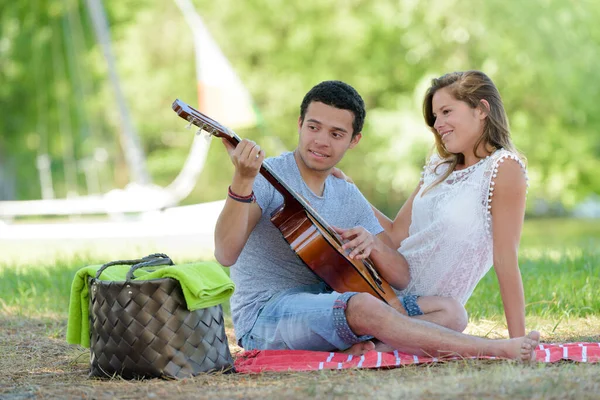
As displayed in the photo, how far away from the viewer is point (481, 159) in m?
3.66

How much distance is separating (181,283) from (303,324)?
1.97ft

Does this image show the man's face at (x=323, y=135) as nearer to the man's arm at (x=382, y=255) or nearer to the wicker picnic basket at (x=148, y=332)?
the man's arm at (x=382, y=255)

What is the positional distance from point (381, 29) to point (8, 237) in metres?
8.73

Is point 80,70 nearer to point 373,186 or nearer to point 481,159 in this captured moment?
point 373,186

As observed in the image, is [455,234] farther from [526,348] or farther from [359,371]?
[359,371]

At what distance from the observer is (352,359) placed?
328 cm

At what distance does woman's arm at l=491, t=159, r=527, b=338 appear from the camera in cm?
342

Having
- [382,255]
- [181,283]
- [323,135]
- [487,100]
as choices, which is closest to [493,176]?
[487,100]

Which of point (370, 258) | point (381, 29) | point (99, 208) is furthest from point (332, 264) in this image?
point (381, 29)

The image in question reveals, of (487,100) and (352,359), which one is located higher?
(487,100)

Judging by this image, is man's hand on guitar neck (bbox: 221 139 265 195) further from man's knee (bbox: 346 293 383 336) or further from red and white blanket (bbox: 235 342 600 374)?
red and white blanket (bbox: 235 342 600 374)

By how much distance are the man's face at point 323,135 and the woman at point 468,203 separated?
1.50 ft

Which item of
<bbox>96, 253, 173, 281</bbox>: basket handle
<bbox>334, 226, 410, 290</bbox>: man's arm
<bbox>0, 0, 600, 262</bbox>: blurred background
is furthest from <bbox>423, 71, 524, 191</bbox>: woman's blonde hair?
<bbox>0, 0, 600, 262</bbox>: blurred background

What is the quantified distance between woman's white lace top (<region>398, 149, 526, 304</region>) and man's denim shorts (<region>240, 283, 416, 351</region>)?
7.5 inches
